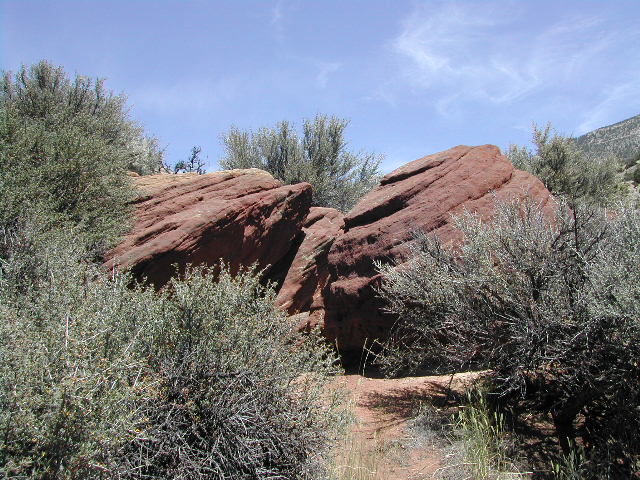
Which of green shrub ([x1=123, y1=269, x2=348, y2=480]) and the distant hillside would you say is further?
the distant hillside

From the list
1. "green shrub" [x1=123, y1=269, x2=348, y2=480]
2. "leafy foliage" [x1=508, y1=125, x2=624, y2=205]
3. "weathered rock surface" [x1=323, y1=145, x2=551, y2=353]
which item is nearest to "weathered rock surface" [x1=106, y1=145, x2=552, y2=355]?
"weathered rock surface" [x1=323, y1=145, x2=551, y2=353]

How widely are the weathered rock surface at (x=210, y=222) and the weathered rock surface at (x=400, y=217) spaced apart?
5.75 feet

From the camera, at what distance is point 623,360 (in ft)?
15.0

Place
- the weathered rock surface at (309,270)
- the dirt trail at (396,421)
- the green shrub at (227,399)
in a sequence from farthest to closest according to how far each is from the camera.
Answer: the weathered rock surface at (309,270), the dirt trail at (396,421), the green shrub at (227,399)

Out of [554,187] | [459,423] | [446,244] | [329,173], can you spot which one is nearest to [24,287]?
[459,423]

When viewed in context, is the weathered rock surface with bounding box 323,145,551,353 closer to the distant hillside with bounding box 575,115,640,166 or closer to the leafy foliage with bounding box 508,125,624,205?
the leafy foliage with bounding box 508,125,624,205

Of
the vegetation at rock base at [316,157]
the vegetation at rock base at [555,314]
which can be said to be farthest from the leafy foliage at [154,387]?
the vegetation at rock base at [316,157]

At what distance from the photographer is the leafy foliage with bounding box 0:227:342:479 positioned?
3.08 metres

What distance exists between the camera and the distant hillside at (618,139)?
37.2 metres

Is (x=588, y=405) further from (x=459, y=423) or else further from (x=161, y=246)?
(x=161, y=246)

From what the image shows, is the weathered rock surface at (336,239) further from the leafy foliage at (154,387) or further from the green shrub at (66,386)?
the green shrub at (66,386)

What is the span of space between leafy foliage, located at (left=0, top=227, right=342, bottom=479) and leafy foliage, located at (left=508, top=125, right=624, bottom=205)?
13688 millimetres

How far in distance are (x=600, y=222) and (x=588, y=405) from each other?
1.96 metres

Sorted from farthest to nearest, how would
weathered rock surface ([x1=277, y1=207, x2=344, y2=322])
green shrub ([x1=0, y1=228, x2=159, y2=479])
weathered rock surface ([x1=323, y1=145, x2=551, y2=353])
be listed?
weathered rock surface ([x1=277, y1=207, x2=344, y2=322]) < weathered rock surface ([x1=323, y1=145, x2=551, y2=353]) < green shrub ([x1=0, y1=228, x2=159, y2=479])
